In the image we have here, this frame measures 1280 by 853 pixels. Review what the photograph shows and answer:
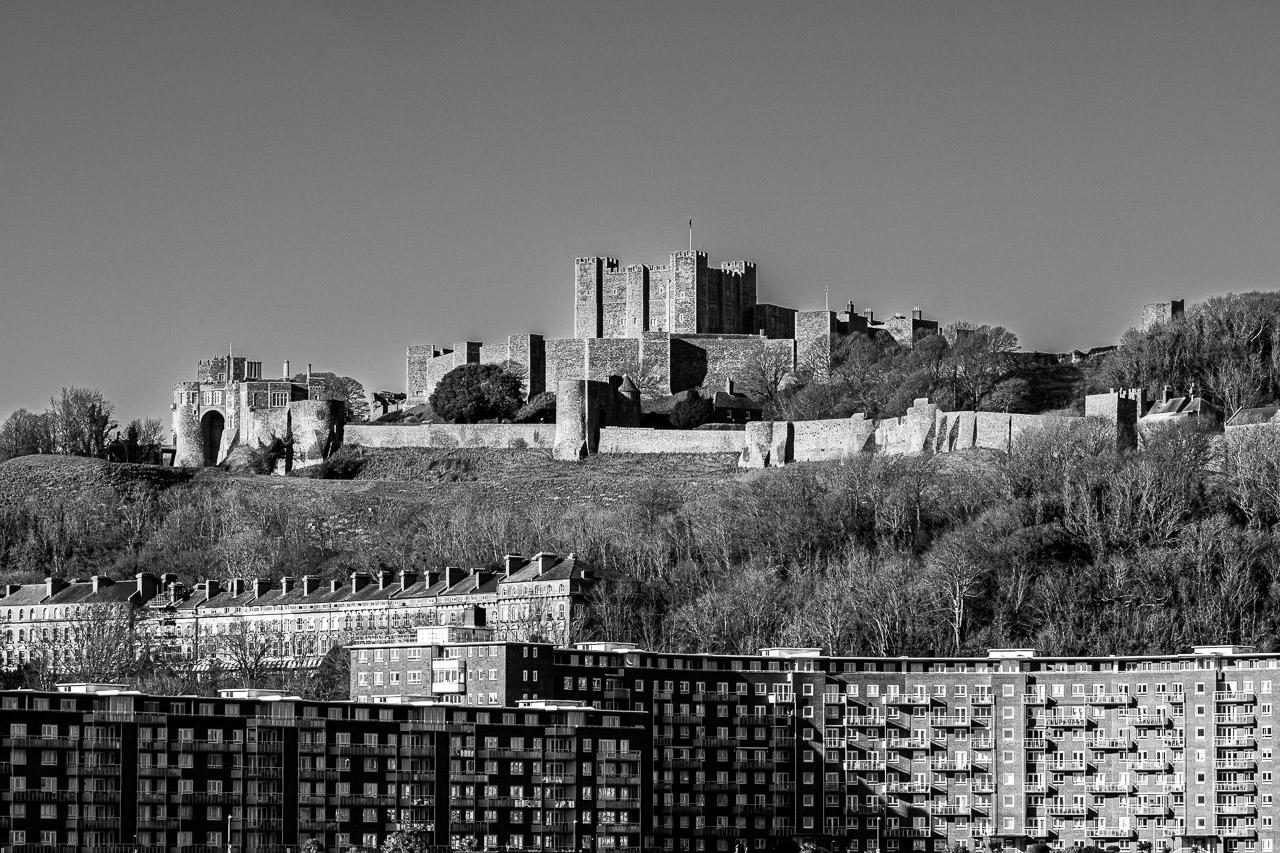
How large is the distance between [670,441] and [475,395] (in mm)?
12750

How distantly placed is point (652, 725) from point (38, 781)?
2035 cm

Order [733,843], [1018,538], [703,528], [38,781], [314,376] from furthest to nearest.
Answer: [314,376]
[703,528]
[1018,538]
[733,843]
[38,781]

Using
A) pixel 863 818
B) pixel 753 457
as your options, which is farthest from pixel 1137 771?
pixel 753 457

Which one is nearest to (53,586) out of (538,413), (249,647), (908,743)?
(249,647)

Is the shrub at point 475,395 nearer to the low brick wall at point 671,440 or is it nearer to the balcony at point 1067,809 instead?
the low brick wall at point 671,440

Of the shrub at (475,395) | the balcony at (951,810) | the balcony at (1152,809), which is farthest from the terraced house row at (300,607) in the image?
the balcony at (1152,809)

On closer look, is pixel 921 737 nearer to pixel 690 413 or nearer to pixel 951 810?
pixel 951 810

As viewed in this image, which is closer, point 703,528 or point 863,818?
point 863,818

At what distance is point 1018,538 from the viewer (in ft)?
312

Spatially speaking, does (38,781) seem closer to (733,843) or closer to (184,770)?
(184,770)

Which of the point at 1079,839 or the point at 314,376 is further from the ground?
the point at 314,376

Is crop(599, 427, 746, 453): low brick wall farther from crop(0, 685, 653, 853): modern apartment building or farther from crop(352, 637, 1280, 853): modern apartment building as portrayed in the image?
crop(0, 685, 653, 853): modern apartment building

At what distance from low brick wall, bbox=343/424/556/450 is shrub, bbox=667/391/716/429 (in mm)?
6038

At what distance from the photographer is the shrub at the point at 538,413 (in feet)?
418
